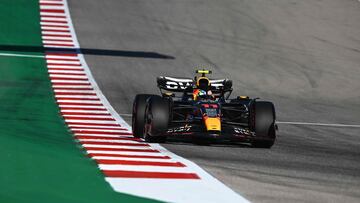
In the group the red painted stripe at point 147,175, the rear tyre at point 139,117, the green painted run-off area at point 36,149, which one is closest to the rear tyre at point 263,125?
the rear tyre at point 139,117

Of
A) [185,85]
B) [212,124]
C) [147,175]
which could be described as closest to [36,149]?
[147,175]

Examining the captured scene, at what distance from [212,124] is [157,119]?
34.7 inches

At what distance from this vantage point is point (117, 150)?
1424 centimetres

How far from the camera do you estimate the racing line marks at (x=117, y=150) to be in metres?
10.3

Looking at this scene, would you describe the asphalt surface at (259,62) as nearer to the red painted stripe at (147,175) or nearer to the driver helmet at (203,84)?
the red painted stripe at (147,175)

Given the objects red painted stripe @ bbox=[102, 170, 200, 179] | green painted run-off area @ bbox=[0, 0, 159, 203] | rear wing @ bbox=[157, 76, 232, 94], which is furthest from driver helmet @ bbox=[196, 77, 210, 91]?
red painted stripe @ bbox=[102, 170, 200, 179]

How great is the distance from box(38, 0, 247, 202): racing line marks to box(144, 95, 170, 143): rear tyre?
24 centimetres

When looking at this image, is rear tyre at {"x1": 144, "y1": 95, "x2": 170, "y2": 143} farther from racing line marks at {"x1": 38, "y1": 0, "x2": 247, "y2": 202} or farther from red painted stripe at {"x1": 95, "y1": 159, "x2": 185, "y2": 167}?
red painted stripe at {"x1": 95, "y1": 159, "x2": 185, "y2": 167}

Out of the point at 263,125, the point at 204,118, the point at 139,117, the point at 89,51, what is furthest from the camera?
the point at 89,51

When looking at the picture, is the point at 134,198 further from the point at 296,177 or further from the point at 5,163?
the point at 296,177

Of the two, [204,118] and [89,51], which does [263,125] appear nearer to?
[204,118]

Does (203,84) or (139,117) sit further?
(203,84)

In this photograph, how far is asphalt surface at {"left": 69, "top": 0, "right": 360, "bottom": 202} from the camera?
13766 millimetres

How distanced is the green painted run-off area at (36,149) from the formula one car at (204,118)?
136 centimetres
